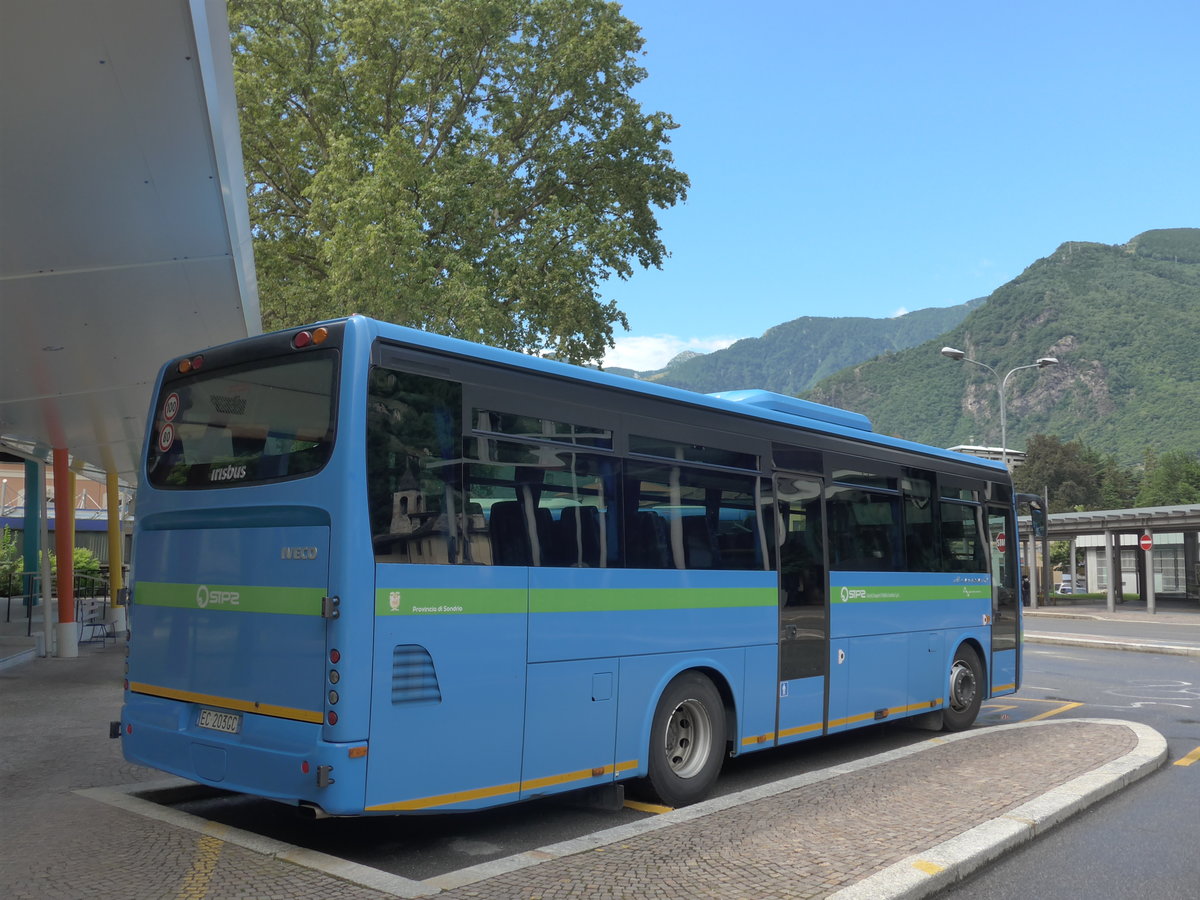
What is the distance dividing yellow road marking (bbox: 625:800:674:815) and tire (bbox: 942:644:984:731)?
485 centimetres

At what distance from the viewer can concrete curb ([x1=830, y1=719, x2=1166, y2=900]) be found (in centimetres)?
530

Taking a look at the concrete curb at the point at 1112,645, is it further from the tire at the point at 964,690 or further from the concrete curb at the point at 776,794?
the concrete curb at the point at 776,794

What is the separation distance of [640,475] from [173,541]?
3125 mm

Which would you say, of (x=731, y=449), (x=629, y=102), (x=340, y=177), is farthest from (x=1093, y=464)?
(x=731, y=449)

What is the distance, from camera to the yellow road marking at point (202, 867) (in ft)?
16.7

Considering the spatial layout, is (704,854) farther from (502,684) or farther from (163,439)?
(163,439)

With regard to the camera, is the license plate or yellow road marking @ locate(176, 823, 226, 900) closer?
yellow road marking @ locate(176, 823, 226, 900)

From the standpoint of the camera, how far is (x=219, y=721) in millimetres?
6098

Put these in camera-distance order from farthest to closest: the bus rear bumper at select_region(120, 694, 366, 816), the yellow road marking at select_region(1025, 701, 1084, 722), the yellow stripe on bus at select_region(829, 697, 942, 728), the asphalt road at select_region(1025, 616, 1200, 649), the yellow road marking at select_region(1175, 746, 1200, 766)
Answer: the asphalt road at select_region(1025, 616, 1200, 649)
the yellow road marking at select_region(1025, 701, 1084, 722)
the yellow road marking at select_region(1175, 746, 1200, 766)
the yellow stripe on bus at select_region(829, 697, 942, 728)
the bus rear bumper at select_region(120, 694, 366, 816)

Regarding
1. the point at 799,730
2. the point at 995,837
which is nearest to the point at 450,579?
the point at 995,837

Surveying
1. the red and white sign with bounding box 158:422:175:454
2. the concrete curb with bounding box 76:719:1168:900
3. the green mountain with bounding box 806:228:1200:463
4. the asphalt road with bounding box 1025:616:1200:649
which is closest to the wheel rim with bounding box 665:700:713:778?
the concrete curb with bounding box 76:719:1168:900

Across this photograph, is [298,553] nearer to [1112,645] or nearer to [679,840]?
[679,840]

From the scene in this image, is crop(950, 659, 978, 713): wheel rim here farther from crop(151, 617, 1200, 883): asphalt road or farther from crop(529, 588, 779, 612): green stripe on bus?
crop(529, 588, 779, 612): green stripe on bus

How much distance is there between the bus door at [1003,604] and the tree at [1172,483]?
85.7 meters
